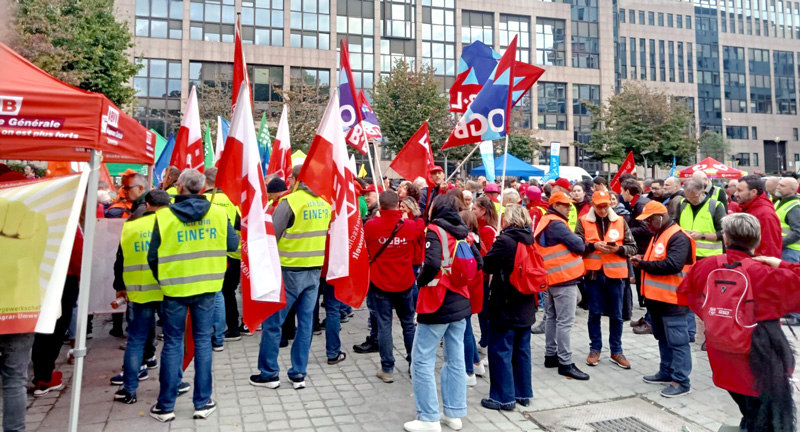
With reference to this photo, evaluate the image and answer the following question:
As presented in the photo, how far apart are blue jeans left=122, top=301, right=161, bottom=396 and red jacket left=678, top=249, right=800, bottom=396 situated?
4.79 metres

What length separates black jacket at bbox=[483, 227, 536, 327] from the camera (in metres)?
5.23

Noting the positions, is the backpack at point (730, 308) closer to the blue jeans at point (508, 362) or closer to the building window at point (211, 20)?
the blue jeans at point (508, 362)

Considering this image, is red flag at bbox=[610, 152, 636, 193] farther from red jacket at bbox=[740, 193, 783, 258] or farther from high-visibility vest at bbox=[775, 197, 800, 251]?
red jacket at bbox=[740, 193, 783, 258]

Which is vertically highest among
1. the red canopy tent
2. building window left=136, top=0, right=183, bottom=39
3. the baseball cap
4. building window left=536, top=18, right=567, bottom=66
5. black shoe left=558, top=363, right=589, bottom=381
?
building window left=536, top=18, right=567, bottom=66

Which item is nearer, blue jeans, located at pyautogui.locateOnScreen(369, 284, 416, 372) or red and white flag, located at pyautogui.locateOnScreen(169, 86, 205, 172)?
blue jeans, located at pyautogui.locateOnScreen(369, 284, 416, 372)

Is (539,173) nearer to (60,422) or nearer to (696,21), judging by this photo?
(60,422)

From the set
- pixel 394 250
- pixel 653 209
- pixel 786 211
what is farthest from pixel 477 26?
pixel 394 250

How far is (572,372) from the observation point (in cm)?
625

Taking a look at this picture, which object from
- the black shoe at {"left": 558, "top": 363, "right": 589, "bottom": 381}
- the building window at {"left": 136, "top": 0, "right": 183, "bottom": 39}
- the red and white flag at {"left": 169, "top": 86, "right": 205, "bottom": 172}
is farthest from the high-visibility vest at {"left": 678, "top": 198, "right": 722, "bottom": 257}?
the building window at {"left": 136, "top": 0, "right": 183, "bottom": 39}

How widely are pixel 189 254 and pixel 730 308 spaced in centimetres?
429

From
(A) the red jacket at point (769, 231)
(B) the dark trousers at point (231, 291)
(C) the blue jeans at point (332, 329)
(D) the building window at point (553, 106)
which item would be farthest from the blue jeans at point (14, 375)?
(D) the building window at point (553, 106)

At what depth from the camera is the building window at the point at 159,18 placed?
4003cm

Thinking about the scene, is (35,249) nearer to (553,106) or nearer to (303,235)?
(303,235)

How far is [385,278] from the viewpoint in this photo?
6074 mm
